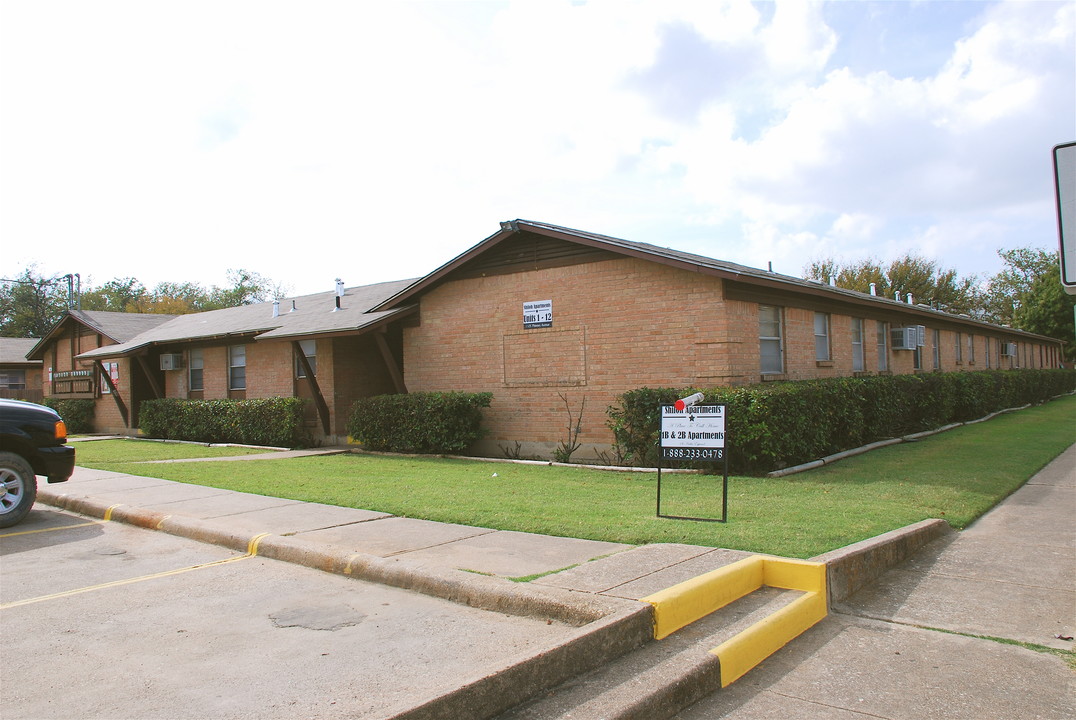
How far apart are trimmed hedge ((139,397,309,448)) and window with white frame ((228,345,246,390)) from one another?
0.83 m

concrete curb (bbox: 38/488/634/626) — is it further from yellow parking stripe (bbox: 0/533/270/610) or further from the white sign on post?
the white sign on post

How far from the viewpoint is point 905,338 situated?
20125mm

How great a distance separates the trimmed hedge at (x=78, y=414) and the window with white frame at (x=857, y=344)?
24685 mm

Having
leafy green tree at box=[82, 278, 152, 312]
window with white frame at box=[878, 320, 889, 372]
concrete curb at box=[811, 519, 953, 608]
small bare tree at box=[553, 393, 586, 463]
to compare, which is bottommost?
concrete curb at box=[811, 519, 953, 608]

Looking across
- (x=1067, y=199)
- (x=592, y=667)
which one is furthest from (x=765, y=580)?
(x=1067, y=199)

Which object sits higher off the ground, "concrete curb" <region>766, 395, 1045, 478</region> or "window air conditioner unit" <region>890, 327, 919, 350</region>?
"window air conditioner unit" <region>890, 327, 919, 350</region>

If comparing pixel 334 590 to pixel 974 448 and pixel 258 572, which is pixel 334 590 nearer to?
pixel 258 572

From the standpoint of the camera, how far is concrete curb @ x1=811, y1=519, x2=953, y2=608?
5.78m

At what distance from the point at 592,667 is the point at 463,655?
73 centimetres

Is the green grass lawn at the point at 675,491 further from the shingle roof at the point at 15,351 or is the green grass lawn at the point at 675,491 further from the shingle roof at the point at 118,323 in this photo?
the shingle roof at the point at 15,351

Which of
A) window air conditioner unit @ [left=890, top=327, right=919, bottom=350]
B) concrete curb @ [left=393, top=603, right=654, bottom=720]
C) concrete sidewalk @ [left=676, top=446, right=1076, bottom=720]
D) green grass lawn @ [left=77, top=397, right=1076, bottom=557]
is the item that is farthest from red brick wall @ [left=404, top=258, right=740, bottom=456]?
window air conditioner unit @ [left=890, top=327, right=919, bottom=350]

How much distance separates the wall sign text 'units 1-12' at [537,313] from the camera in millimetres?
14625

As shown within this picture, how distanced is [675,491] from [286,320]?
1438cm

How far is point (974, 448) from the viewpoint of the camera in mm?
14445
